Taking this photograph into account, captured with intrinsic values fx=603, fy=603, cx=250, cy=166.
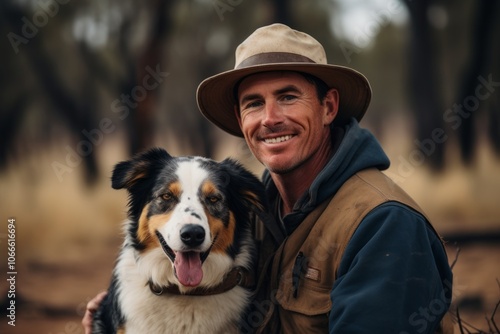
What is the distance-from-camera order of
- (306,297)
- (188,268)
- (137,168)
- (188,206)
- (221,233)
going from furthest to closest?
(137,168)
(221,233)
(188,206)
(188,268)
(306,297)

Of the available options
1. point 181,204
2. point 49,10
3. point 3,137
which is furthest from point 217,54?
point 181,204

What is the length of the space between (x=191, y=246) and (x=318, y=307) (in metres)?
0.70

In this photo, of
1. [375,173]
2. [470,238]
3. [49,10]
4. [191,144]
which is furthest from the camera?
[191,144]

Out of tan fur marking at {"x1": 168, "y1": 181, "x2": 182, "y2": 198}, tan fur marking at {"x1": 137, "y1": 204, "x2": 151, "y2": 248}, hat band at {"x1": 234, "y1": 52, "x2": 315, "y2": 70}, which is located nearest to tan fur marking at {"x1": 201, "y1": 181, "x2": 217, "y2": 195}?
tan fur marking at {"x1": 168, "y1": 181, "x2": 182, "y2": 198}

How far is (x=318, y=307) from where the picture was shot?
2.66m

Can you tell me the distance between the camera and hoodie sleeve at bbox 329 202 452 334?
231 centimetres

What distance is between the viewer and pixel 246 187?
3412mm

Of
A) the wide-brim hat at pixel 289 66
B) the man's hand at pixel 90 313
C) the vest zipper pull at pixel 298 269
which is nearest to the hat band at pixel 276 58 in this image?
the wide-brim hat at pixel 289 66

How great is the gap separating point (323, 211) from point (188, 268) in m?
0.73

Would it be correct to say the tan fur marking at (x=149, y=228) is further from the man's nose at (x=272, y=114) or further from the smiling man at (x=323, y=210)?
the man's nose at (x=272, y=114)

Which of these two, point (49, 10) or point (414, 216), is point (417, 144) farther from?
point (414, 216)

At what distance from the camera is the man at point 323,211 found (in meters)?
2.36

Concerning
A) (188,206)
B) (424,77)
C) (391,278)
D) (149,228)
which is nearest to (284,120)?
(188,206)

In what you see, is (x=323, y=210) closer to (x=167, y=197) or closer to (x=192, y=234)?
(x=192, y=234)
